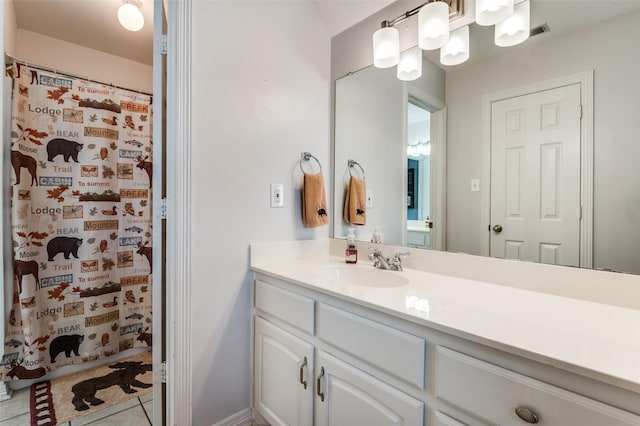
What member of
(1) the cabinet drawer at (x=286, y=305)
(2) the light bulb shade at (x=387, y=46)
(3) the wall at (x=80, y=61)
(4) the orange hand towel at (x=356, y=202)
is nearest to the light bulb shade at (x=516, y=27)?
(2) the light bulb shade at (x=387, y=46)

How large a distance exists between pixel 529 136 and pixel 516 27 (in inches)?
17.1

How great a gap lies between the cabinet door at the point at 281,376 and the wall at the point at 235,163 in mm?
101

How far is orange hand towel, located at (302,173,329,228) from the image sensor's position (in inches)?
65.7

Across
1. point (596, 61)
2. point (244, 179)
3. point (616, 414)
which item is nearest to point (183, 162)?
point (244, 179)

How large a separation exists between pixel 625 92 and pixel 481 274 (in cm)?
78

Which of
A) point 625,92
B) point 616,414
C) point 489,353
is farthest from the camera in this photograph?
point 625,92

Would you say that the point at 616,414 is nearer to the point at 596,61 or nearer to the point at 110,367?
the point at 596,61

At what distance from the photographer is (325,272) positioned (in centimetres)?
144

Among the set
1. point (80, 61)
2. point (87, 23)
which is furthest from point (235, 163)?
point (80, 61)

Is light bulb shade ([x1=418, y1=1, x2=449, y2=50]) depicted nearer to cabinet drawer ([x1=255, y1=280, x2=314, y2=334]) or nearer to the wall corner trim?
the wall corner trim

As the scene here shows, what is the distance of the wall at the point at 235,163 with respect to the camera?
4.46ft

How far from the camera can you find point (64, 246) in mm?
1933

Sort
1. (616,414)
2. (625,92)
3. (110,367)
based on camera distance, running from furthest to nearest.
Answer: (110,367) → (625,92) → (616,414)

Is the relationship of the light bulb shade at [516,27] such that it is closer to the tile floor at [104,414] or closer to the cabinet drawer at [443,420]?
the cabinet drawer at [443,420]
